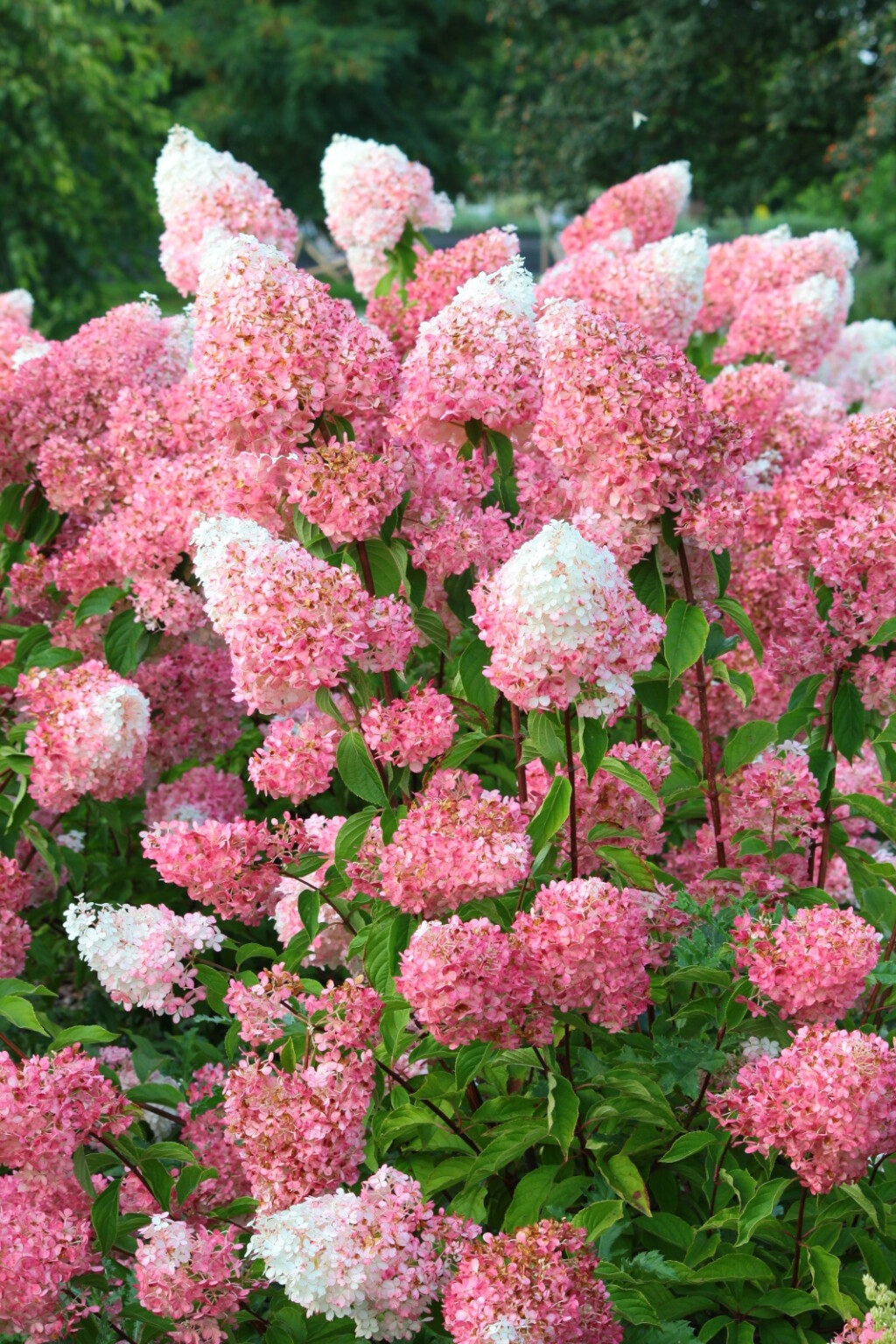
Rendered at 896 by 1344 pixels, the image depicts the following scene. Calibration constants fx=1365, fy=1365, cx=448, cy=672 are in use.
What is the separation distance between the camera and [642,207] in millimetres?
5012

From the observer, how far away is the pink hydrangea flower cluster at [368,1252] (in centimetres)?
187

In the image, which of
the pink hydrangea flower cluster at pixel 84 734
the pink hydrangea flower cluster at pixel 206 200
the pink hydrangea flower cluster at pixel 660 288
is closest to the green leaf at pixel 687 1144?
the pink hydrangea flower cluster at pixel 84 734

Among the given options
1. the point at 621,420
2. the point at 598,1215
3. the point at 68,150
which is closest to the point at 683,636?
the point at 621,420

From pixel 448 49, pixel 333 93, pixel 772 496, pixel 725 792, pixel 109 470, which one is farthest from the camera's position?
pixel 448 49

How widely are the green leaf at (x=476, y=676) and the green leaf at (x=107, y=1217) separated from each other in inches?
39.2

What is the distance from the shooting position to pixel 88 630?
3428mm

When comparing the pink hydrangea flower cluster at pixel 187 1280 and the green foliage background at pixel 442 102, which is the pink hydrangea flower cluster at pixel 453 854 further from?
the green foliage background at pixel 442 102

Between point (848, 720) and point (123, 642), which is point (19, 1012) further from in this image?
point (848, 720)

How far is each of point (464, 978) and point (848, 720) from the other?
42.8 inches

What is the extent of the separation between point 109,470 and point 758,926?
2.10 metres

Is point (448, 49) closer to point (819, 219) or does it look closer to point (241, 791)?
point (819, 219)

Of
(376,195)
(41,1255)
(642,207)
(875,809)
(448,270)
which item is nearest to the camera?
(41,1255)

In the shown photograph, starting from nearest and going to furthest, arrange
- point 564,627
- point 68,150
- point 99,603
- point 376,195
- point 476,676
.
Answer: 1. point 564,627
2. point 476,676
3. point 99,603
4. point 376,195
5. point 68,150

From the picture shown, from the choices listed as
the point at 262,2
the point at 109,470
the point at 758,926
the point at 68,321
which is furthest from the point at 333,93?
the point at 758,926
